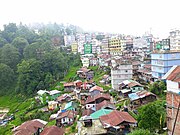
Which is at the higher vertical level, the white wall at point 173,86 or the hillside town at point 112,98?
the white wall at point 173,86

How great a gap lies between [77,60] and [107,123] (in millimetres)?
41728

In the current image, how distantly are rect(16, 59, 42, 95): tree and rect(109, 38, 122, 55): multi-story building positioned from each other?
22485mm

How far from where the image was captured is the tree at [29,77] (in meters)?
46.0

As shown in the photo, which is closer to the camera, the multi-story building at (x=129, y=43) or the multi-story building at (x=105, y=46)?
the multi-story building at (x=129, y=43)

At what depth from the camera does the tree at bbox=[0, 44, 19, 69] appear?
53.6 metres

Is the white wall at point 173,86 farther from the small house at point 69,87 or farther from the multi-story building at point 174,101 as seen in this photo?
the small house at point 69,87

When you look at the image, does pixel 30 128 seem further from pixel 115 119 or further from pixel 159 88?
pixel 159 88

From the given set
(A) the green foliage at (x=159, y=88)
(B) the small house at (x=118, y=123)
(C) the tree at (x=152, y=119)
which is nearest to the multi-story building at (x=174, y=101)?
(C) the tree at (x=152, y=119)

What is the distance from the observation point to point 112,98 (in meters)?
30.3

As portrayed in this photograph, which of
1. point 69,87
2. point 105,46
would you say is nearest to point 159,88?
point 69,87

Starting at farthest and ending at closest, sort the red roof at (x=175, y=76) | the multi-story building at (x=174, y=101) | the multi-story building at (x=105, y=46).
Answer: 1. the multi-story building at (x=105, y=46)
2. the red roof at (x=175, y=76)
3. the multi-story building at (x=174, y=101)

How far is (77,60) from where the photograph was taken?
5850 cm

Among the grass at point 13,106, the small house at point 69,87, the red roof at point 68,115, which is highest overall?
the small house at point 69,87

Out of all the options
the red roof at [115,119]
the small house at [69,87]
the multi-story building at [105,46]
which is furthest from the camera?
the multi-story building at [105,46]
